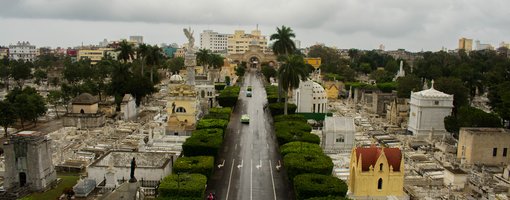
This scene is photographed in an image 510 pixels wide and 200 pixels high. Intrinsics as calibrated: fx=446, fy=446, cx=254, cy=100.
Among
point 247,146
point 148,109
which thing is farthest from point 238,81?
point 247,146

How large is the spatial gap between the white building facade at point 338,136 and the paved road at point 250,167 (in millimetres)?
6039

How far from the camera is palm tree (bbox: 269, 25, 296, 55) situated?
258 ft

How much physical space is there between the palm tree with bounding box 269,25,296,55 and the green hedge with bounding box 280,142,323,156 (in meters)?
37.0

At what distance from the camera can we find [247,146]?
52219 millimetres

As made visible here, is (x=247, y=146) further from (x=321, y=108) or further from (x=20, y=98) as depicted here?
(x=20, y=98)

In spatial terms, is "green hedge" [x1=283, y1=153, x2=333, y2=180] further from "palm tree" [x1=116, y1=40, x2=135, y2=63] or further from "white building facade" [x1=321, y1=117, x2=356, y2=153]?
"palm tree" [x1=116, y1=40, x2=135, y2=63]

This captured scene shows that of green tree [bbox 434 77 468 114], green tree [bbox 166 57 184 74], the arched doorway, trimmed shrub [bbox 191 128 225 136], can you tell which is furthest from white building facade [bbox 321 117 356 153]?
green tree [bbox 166 57 184 74]

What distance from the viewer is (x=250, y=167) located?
4384 cm

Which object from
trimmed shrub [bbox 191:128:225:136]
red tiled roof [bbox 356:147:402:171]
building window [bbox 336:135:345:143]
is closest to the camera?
red tiled roof [bbox 356:147:402:171]

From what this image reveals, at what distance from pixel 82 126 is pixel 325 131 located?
34425mm

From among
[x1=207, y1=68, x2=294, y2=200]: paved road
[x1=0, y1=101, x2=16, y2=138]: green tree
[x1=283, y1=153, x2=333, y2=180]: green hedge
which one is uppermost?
[x1=0, y1=101, x2=16, y2=138]: green tree

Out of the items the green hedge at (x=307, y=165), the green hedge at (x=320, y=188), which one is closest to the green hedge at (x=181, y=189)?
the green hedge at (x=320, y=188)

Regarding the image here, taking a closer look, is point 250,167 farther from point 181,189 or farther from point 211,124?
point 181,189

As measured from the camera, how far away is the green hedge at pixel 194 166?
36.7 m
